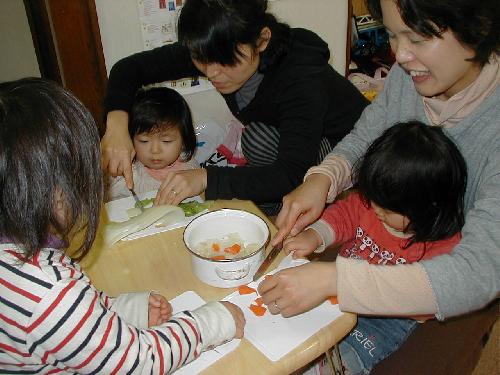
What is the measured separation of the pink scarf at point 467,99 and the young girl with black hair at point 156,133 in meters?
0.90

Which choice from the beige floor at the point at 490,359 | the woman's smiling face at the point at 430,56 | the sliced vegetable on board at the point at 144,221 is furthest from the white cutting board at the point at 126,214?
the beige floor at the point at 490,359

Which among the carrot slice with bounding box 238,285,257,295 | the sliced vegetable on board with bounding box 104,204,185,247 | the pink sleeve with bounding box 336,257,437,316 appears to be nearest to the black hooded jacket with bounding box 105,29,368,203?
the sliced vegetable on board with bounding box 104,204,185,247

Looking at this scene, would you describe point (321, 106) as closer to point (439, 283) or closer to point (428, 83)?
point (428, 83)

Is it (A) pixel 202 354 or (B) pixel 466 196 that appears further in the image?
(B) pixel 466 196

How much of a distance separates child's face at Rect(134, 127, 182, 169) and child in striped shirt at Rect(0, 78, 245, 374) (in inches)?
36.3

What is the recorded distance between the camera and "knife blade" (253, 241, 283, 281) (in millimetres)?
897

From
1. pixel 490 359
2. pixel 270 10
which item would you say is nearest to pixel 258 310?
pixel 490 359

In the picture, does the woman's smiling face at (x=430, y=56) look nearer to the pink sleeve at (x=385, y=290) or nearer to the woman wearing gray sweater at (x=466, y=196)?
the woman wearing gray sweater at (x=466, y=196)

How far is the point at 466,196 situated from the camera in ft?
3.36

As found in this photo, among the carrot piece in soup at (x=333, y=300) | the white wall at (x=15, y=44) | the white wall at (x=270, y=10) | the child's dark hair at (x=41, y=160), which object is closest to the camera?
the child's dark hair at (x=41, y=160)

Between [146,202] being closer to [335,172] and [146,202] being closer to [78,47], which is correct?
[335,172]

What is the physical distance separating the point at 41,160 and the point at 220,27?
0.70 meters

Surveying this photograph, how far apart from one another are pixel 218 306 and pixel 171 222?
1.09 feet

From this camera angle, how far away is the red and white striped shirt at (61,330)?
62 cm
